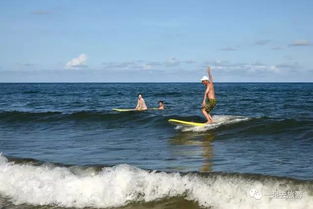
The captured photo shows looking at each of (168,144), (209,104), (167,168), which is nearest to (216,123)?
(209,104)

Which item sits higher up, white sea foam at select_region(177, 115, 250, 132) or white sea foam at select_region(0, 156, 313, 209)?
white sea foam at select_region(177, 115, 250, 132)

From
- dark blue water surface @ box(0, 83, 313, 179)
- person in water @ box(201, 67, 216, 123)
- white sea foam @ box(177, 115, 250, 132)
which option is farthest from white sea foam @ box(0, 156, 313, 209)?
white sea foam @ box(177, 115, 250, 132)

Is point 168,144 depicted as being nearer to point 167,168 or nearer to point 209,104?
point 209,104

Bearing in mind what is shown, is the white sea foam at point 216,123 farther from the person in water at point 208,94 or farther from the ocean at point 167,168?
the person in water at point 208,94

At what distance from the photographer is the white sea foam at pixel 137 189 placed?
7.74 meters

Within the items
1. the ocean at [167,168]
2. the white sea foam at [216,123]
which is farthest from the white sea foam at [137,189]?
the white sea foam at [216,123]

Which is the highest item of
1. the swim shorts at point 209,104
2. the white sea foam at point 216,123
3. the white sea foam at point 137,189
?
the swim shorts at point 209,104

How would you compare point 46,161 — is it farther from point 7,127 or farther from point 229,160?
point 7,127

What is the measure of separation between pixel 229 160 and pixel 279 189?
3075 mm

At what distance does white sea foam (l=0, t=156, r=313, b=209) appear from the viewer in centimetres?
774

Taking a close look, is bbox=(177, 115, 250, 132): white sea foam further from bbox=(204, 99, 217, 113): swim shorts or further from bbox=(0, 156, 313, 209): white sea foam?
Answer: bbox=(0, 156, 313, 209): white sea foam

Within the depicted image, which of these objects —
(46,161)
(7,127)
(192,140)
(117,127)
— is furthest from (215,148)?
(7,127)

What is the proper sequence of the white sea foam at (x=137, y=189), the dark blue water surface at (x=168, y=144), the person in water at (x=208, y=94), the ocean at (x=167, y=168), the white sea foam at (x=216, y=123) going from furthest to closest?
the white sea foam at (x=216, y=123) → the person in water at (x=208, y=94) → the dark blue water surface at (x=168, y=144) → the ocean at (x=167, y=168) → the white sea foam at (x=137, y=189)

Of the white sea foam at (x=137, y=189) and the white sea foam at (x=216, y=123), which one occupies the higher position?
the white sea foam at (x=216, y=123)
